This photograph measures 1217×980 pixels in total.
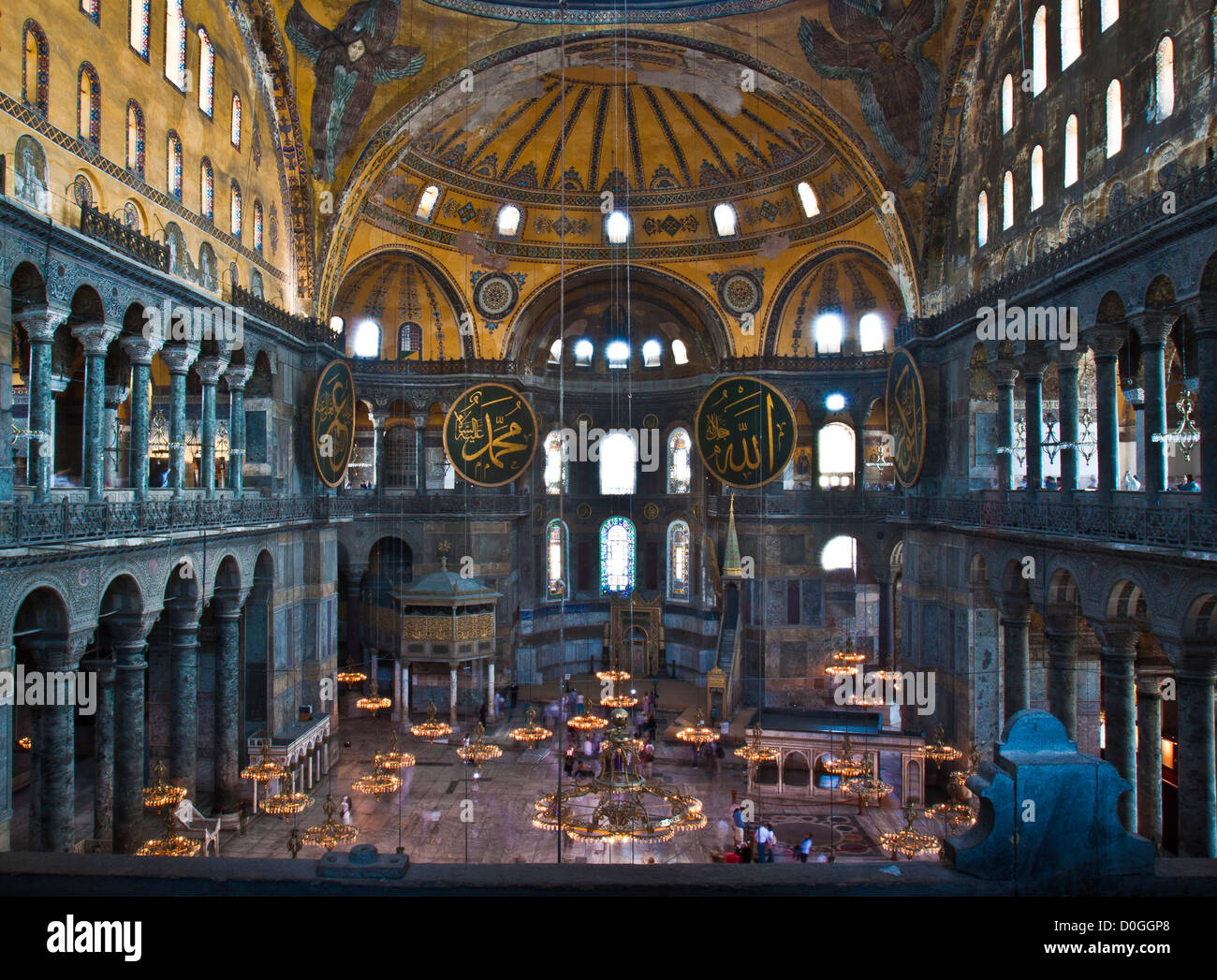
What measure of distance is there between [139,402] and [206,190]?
4.01 m

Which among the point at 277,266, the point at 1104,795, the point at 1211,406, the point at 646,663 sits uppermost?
the point at 277,266

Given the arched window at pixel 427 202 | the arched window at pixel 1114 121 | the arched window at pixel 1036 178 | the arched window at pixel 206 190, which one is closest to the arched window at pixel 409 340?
the arched window at pixel 427 202

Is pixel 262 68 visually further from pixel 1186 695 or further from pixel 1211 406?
pixel 1186 695

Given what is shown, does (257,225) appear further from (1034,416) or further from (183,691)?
(1034,416)

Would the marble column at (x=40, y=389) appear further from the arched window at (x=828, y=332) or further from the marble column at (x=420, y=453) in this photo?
the arched window at (x=828, y=332)

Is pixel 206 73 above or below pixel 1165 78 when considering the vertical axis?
above

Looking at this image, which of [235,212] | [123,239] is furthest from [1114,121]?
[235,212]

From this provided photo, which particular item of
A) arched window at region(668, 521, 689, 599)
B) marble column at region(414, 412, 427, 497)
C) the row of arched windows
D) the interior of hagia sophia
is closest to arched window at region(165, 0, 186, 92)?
the interior of hagia sophia

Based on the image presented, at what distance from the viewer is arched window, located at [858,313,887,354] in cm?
2052

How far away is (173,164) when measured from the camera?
12.5 m

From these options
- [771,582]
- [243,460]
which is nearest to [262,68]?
[243,460]

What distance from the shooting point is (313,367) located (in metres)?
17.2

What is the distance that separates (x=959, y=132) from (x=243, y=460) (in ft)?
44.5

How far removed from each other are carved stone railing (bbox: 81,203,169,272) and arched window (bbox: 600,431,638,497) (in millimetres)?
14371
